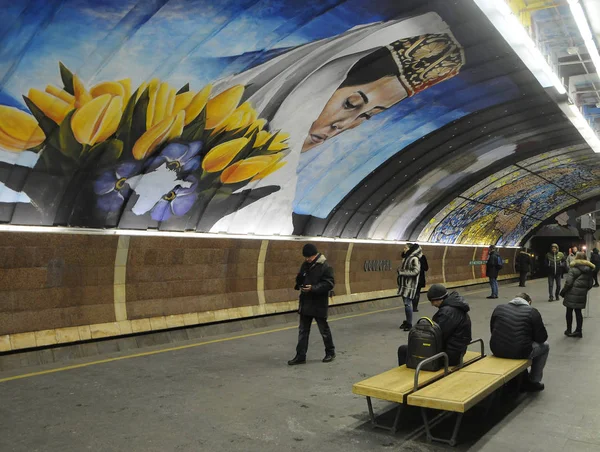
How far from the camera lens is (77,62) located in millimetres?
7328

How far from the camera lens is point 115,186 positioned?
9.67m

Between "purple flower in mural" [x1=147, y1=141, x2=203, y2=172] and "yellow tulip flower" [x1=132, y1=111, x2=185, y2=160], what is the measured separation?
25 cm

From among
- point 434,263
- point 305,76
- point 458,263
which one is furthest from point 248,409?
point 458,263

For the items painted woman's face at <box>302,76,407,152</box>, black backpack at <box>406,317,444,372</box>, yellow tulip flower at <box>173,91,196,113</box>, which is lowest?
black backpack at <box>406,317,444,372</box>

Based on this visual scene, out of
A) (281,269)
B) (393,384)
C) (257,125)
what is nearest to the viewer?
(393,384)

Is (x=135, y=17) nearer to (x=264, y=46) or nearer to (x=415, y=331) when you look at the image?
(x=264, y=46)

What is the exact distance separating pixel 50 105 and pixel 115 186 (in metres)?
2.27

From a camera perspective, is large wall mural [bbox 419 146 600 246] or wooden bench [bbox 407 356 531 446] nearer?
wooden bench [bbox 407 356 531 446]

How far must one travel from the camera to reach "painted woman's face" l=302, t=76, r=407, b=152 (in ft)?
38.8

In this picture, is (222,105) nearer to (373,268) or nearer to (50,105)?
(50,105)

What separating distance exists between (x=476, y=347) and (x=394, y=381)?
16.4 feet

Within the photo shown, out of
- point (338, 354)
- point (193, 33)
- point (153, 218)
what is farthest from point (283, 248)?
point (193, 33)

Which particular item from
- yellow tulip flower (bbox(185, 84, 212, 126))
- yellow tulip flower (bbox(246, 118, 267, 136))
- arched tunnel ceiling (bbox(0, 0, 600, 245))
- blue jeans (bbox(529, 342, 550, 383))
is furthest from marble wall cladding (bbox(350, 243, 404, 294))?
Result: blue jeans (bbox(529, 342, 550, 383))

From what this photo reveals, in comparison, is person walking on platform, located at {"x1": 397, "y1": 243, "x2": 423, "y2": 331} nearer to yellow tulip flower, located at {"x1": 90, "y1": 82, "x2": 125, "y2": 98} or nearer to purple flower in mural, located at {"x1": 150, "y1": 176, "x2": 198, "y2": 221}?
purple flower in mural, located at {"x1": 150, "y1": 176, "x2": 198, "y2": 221}
